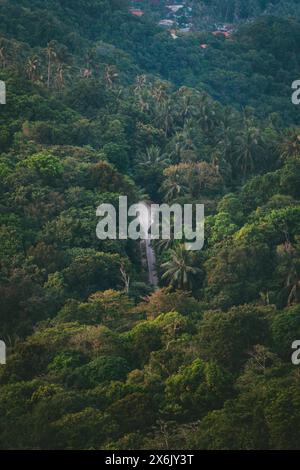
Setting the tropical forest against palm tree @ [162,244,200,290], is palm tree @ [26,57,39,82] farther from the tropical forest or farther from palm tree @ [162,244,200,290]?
palm tree @ [162,244,200,290]

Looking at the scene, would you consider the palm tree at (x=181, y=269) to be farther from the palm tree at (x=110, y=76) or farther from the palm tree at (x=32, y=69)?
the palm tree at (x=110, y=76)

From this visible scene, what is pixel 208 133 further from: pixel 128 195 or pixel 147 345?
pixel 147 345

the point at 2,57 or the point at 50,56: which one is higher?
the point at 50,56

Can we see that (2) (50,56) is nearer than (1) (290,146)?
No

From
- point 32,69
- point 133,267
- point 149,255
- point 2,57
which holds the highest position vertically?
point 2,57

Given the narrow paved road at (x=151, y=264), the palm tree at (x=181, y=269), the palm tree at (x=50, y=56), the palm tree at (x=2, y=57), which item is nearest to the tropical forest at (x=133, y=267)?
the palm tree at (x=181, y=269)

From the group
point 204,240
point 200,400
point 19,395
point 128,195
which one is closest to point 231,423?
point 200,400

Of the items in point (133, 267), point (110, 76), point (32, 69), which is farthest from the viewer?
point (110, 76)

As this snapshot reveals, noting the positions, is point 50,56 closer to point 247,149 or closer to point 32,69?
point 32,69

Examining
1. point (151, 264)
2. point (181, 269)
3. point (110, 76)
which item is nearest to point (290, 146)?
point (151, 264)
